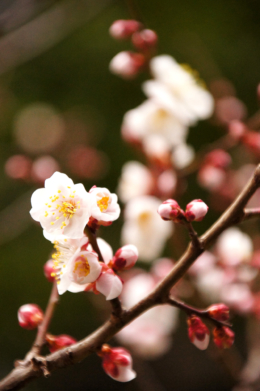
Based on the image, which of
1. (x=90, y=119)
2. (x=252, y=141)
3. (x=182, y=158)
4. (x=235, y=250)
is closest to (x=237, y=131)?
(x=252, y=141)

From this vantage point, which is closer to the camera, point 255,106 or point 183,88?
point 183,88

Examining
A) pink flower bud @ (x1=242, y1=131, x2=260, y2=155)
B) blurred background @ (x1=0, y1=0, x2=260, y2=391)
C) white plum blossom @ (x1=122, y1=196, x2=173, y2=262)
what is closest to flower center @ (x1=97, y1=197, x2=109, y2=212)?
pink flower bud @ (x1=242, y1=131, x2=260, y2=155)

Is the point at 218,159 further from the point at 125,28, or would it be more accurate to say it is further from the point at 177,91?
the point at 125,28

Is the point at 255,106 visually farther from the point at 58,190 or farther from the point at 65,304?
the point at 58,190

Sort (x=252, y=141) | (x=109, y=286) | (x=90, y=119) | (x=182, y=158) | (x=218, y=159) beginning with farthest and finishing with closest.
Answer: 1. (x=90, y=119)
2. (x=182, y=158)
3. (x=218, y=159)
4. (x=252, y=141)
5. (x=109, y=286)

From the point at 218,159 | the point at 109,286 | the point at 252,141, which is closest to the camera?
the point at 109,286

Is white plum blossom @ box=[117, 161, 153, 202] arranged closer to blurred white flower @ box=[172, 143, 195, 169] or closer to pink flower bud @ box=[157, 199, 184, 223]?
blurred white flower @ box=[172, 143, 195, 169]

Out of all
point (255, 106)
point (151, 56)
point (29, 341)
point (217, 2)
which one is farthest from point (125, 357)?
point (217, 2)
